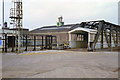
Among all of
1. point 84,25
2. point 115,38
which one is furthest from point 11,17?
point 115,38

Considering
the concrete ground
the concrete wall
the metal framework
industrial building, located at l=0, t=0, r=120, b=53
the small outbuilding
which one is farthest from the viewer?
the concrete wall

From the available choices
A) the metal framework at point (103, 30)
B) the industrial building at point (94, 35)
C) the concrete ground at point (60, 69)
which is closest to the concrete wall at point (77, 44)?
the industrial building at point (94, 35)

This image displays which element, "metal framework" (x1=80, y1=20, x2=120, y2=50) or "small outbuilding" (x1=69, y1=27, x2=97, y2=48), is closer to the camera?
"metal framework" (x1=80, y1=20, x2=120, y2=50)

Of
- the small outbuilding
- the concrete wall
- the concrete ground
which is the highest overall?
the small outbuilding

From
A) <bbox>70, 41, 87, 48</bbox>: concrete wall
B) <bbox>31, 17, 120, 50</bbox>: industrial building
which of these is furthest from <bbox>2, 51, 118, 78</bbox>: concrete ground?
<bbox>70, 41, 87, 48</bbox>: concrete wall

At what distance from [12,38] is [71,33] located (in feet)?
36.5

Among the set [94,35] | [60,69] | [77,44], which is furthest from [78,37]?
[60,69]

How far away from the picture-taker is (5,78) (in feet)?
20.0

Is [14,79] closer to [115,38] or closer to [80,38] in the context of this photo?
[80,38]

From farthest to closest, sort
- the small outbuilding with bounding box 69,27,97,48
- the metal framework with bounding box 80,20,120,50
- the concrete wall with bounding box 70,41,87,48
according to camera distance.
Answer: the concrete wall with bounding box 70,41,87,48 < the small outbuilding with bounding box 69,27,97,48 < the metal framework with bounding box 80,20,120,50

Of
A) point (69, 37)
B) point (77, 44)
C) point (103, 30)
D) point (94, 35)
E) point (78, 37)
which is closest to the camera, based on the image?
point (94, 35)

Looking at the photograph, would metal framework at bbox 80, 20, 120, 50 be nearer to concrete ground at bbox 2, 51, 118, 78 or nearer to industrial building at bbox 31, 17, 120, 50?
industrial building at bbox 31, 17, 120, 50

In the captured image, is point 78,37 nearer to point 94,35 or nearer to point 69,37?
point 69,37

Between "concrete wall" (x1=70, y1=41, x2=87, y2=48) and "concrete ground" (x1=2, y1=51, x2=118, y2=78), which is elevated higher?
"concrete wall" (x1=70, y1=41, x2=87, y2=48)
